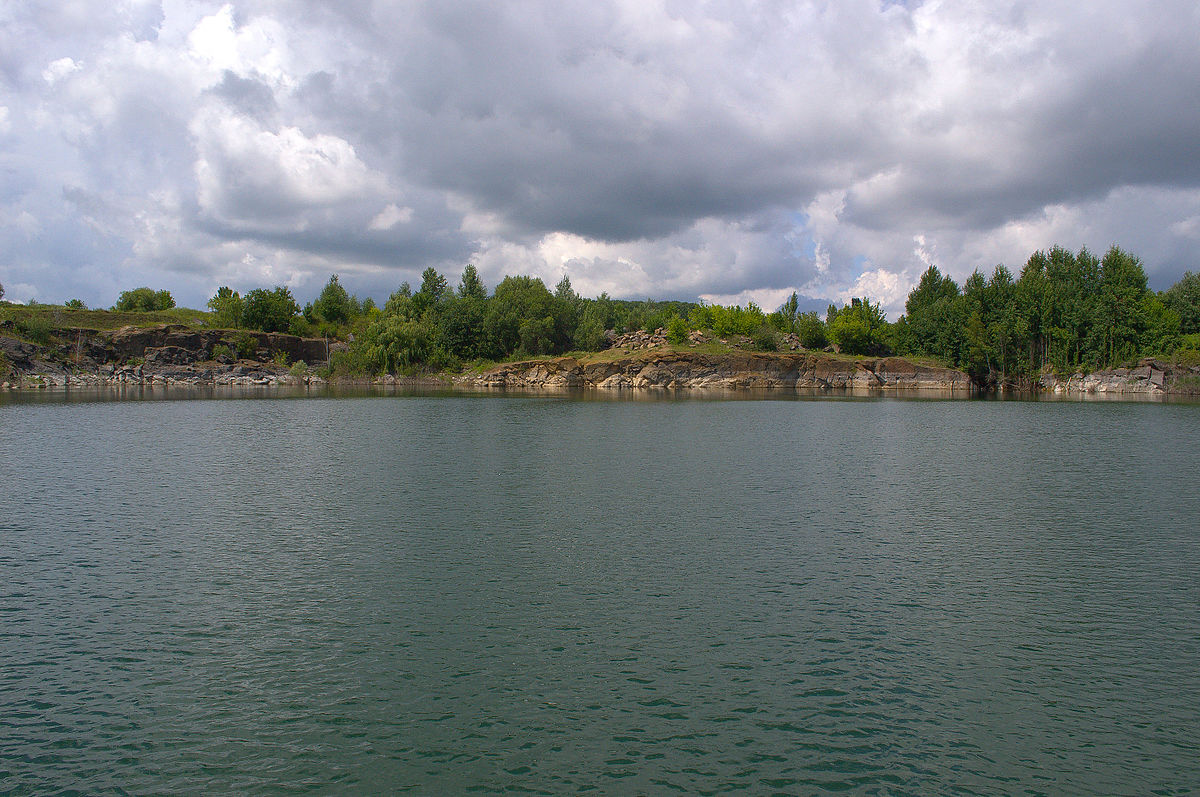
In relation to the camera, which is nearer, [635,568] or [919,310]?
[635,568]

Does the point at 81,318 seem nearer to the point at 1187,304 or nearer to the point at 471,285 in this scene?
the point at 471,285

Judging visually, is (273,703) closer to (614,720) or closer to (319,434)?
(614,720)

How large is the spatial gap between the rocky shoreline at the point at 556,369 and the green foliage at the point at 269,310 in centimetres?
990

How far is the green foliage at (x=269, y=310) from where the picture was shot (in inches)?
5719

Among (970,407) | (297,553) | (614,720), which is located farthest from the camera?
(970,407)

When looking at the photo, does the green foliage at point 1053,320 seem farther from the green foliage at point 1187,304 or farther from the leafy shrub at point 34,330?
the leafy shrub at point 34,330

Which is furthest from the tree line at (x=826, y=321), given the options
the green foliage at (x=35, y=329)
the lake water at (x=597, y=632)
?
the lake water at (x=597, y=632)

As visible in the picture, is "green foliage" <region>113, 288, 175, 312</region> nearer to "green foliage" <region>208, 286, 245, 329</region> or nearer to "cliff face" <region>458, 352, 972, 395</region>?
"green foliage" <region>208, 286, 245, 329</region>

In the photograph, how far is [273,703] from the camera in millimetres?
10297

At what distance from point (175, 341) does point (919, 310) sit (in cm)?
14262

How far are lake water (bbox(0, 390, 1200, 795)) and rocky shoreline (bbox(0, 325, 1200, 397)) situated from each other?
317 ft

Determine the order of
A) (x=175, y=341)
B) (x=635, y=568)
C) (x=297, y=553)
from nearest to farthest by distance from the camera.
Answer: (x=635, y=568), (x=297, y=553), (x=175, y=341)

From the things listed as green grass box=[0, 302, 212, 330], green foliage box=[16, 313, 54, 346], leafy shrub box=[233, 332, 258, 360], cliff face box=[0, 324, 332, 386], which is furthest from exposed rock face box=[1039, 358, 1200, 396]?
green foliage box=[16, 313, 54, 346]

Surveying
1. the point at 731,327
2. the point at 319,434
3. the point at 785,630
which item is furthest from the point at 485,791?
the point at 731,327
